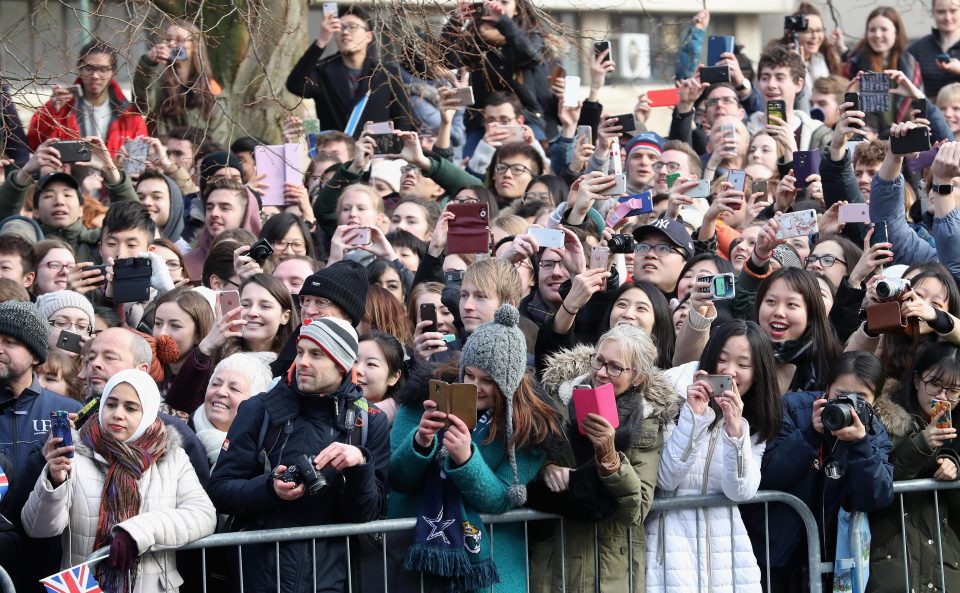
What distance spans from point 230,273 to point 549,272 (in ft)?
5.94

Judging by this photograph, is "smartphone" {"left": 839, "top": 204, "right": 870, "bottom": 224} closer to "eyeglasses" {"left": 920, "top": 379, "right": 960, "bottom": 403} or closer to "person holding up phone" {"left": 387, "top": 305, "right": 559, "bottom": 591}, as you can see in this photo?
"eyeglasses" {"left": 920, "top": 379, "right": 960, "bottom": 403}

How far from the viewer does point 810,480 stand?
687 centimetres

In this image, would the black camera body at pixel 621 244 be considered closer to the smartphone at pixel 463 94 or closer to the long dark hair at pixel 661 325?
the long dark hair at pixel 661 325

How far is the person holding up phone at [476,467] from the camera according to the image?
20.1ft

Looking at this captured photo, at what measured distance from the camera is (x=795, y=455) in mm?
6754

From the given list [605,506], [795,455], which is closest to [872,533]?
[795,455]

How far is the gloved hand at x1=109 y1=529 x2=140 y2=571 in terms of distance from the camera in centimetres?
586

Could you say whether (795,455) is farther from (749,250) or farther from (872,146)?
(872,146)

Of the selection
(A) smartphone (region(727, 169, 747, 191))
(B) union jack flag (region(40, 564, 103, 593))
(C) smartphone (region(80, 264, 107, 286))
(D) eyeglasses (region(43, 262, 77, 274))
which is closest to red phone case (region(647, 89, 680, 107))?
(A) smartphone (region(727, 169, 747, 191))

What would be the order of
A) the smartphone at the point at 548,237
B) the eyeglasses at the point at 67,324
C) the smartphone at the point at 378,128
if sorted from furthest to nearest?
the smartphone at the point at 378,128 < the smartphone at the point at 548,237 < the eyeglasses at the point at 67,324

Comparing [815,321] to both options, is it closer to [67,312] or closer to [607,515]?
[607,515]

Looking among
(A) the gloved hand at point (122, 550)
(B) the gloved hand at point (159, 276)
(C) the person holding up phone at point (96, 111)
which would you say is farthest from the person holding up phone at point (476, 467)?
(C) the person holding up phone at point (96, 111)

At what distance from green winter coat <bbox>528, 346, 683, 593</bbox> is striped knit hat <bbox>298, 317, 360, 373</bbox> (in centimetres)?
92

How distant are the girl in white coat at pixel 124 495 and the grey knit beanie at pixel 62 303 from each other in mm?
1822
